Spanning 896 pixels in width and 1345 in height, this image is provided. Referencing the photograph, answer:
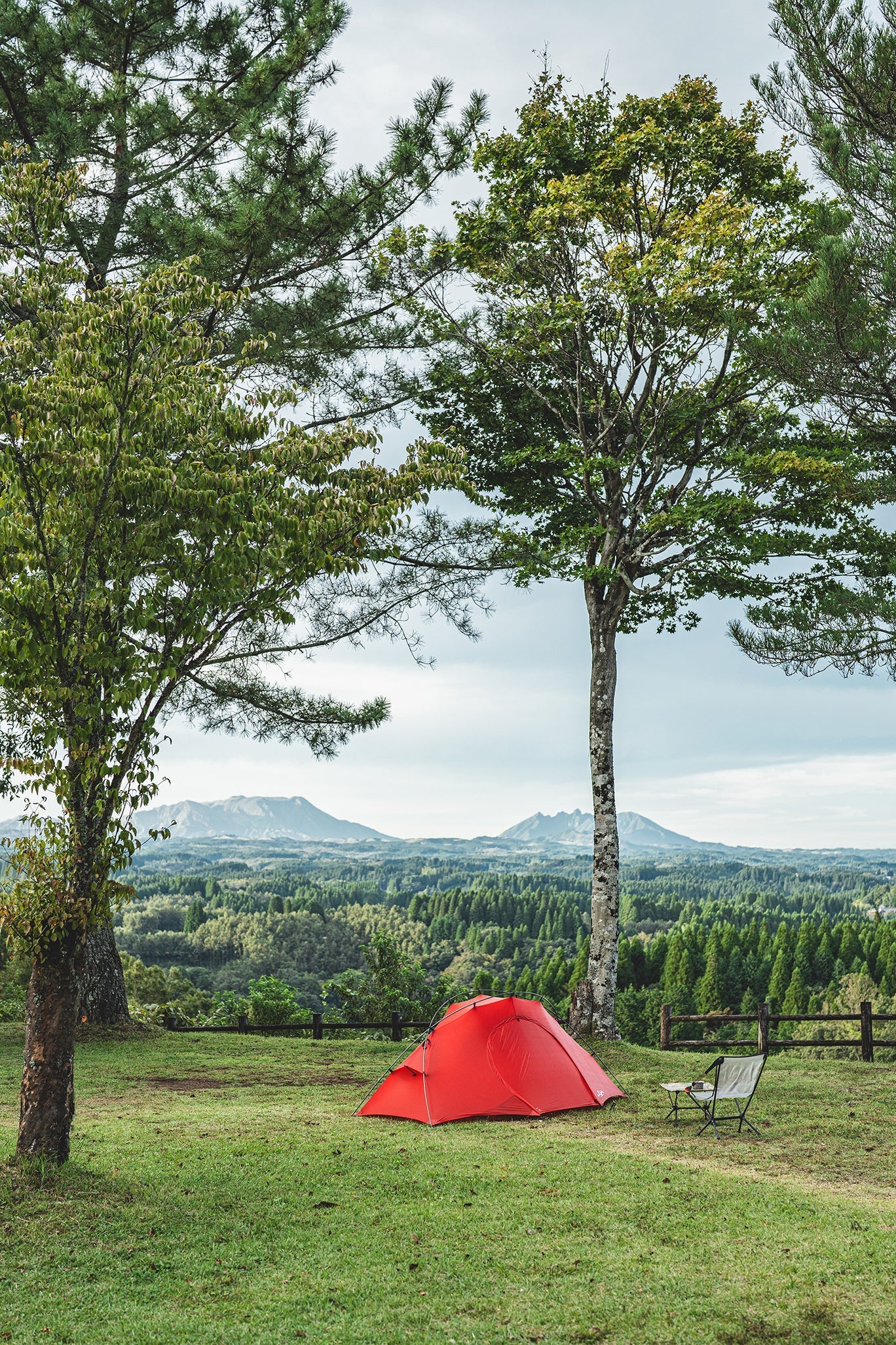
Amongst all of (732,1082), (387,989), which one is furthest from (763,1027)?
(387,989)

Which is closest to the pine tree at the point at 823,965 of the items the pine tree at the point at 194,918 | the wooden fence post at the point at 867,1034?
the pine tree at the point at 194,918

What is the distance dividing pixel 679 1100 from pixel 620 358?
11474 mm

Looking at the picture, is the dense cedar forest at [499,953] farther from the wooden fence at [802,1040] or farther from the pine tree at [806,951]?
the wooden fence at [802,1040]

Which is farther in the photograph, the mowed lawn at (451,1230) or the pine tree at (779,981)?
→ the pine tree at (779,981)

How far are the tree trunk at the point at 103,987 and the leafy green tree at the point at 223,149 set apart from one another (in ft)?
33.5

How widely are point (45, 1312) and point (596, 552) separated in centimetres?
1364

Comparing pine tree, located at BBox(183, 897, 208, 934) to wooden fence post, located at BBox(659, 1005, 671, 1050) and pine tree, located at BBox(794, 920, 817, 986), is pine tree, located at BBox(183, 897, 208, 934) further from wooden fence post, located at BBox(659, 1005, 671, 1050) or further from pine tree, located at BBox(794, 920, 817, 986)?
wooden fence post, located at BBox(659, 1005, 671, 1050)

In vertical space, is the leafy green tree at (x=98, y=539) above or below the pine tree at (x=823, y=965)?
above

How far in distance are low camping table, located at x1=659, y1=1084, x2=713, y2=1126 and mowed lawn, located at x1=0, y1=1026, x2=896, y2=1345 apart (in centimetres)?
24

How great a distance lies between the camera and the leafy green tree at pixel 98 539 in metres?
6.63

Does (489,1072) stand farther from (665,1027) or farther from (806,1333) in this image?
(665,1027)

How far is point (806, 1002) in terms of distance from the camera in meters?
62.7

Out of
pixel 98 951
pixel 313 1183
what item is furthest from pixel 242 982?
pixel 313 1183

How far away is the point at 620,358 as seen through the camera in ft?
51.5
